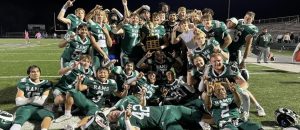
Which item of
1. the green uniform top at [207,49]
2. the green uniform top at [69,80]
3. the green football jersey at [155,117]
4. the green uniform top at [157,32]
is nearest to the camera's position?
the green football jersey at [155,117]

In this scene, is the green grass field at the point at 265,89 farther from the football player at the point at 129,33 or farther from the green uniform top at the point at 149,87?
the football player at the point at 129,33

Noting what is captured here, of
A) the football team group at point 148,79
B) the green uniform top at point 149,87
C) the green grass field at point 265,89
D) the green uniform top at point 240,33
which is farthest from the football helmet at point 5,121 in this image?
the green uniform top at point 240,33

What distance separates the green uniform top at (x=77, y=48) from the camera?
686 centimetres

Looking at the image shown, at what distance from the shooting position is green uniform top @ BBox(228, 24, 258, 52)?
714 cm

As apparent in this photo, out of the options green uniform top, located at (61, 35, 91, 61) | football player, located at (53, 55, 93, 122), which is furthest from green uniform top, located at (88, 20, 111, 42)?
football player, located at (53, 55, 93, 122)

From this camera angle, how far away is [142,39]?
755 centimetres

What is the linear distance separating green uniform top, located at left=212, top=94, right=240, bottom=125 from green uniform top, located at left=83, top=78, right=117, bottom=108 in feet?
5.88

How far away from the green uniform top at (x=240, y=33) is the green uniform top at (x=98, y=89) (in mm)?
2765

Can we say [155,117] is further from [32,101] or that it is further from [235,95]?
[32,101]

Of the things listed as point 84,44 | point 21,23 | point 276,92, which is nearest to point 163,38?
point 84,44

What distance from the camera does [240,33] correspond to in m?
7.23

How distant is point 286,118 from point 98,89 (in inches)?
118

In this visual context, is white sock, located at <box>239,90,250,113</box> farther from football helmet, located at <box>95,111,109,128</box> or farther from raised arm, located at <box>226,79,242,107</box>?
football helmet, located at <box>95,111,109,128</box>

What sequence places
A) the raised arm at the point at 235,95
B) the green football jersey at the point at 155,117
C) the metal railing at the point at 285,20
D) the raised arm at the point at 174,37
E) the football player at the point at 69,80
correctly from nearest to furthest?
the raised arm at the point at 235,95, the green football jersey at the point at 155,117, the football player at the point at 69,80, the raised arm at the point at 174,37, the metal railing at the point at 285,20
